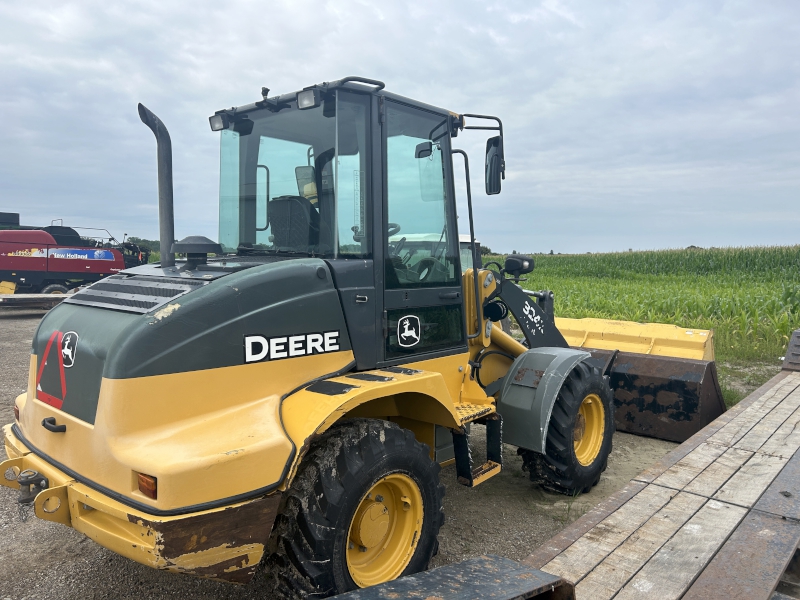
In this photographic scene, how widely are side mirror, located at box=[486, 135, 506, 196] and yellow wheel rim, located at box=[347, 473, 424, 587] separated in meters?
2.05

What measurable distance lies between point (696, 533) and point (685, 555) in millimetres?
262

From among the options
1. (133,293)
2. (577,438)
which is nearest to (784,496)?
(577,438)

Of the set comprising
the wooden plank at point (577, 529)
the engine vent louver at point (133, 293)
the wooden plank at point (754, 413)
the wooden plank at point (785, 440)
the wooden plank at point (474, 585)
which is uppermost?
the engine vent louver at point (133, 293)

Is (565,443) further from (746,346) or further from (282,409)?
(746,346)

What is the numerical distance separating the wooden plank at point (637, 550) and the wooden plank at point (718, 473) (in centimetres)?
13

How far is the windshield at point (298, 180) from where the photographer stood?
3.27 meters

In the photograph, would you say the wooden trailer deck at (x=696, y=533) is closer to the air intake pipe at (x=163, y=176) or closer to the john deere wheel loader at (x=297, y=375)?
the john deere wheel loader at (x=297, y=375)

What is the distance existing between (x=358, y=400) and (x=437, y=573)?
87 cm

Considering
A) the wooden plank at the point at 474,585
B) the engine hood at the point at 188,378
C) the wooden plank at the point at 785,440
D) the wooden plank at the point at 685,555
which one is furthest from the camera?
the wooden plank at the point at 785,440

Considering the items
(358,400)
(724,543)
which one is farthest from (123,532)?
(724,543)

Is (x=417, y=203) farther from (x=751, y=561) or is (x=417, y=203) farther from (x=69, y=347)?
(x=751, y=561)

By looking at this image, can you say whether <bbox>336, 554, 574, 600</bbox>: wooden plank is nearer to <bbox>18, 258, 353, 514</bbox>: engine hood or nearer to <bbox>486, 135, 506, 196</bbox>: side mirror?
<bbox>18, 258, 353, 514</bbox>: engine hood

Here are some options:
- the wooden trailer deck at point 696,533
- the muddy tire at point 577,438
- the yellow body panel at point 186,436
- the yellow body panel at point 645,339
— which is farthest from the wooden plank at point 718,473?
the yellow body panel at point 645,339

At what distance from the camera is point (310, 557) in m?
2.57
